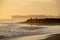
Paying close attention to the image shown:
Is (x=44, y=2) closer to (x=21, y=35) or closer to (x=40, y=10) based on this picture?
(x=40, y=10)

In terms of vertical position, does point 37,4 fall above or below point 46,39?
above

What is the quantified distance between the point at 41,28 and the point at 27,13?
0.15m

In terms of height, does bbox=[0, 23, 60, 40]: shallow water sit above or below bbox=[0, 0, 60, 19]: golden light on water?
below

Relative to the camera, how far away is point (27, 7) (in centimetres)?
95

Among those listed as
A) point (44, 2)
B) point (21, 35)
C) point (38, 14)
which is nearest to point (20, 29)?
point (21, 35)

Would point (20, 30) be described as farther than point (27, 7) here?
No

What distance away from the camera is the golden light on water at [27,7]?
920 mm

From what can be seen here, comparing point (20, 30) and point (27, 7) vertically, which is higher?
point (27, 7)

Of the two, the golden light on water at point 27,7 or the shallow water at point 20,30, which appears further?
the golden light on water at point 27,7

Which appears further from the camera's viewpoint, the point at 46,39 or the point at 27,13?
the point at 27,13

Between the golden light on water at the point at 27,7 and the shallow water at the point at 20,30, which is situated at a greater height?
the golden light on water at the point at 27,7

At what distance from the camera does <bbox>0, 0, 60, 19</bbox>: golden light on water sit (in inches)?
36.2

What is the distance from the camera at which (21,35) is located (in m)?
0.82

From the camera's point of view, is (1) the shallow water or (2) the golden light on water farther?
(2) the golden light on water
